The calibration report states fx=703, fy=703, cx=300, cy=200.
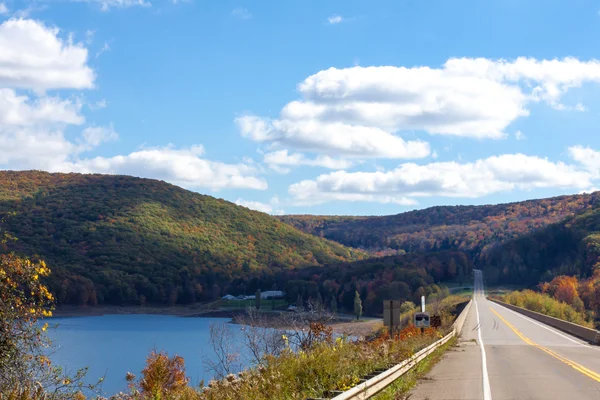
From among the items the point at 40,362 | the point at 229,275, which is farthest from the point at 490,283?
the point at 40,362

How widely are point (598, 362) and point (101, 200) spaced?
15077 cm

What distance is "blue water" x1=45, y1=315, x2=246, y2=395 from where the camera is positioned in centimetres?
5106

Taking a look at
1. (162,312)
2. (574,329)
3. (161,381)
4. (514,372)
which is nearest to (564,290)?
(574,329)

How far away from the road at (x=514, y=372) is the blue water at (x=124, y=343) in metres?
16.9

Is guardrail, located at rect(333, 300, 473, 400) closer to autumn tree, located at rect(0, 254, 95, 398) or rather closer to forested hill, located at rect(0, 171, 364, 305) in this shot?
autumn tree, located at rect(0, 254, 95, 398)

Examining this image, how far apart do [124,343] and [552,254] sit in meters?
89.3

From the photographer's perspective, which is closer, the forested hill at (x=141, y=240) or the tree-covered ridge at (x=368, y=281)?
the tree-covered ridge at (x=368, y=281)

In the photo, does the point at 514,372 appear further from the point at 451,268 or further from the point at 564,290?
the point at 451,268

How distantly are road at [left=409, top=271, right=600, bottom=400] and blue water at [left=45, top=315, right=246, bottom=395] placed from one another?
55.6 feet

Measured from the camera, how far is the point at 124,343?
73.8 metres

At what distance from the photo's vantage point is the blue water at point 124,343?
2010 inches

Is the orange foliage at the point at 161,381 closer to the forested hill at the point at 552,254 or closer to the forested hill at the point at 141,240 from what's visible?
the forested hill at the point at 141,240

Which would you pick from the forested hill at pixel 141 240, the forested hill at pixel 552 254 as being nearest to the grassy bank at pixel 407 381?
the forested hill at pixel 552 254

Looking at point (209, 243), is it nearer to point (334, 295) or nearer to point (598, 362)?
point (334, 295)
